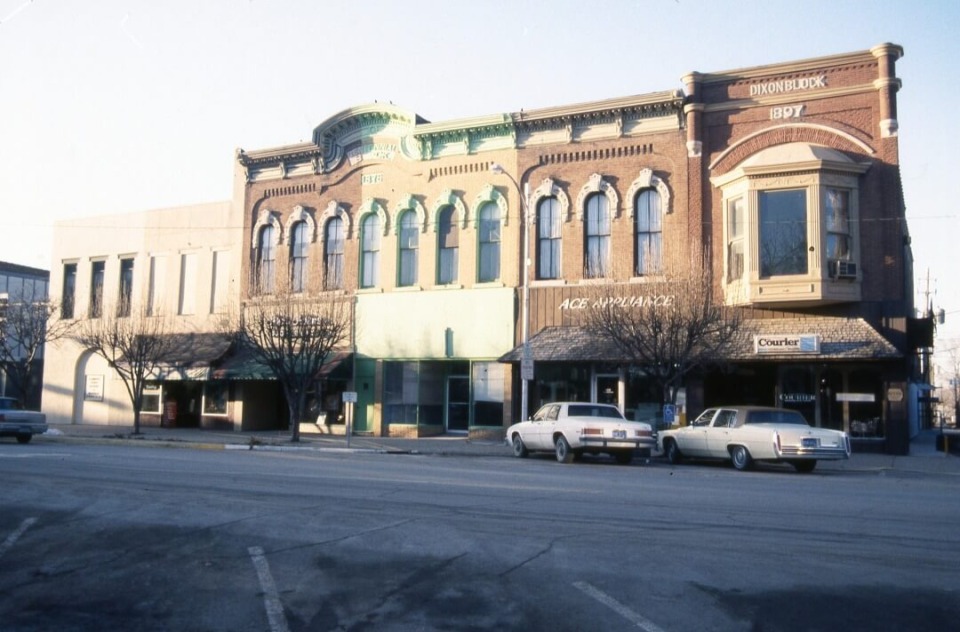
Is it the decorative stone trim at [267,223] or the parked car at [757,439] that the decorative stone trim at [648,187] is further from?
the decorative stone trim at [267,223]

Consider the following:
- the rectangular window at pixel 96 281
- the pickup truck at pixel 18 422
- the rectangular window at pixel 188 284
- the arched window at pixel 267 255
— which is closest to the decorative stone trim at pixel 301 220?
the arched window at pixel 267 255

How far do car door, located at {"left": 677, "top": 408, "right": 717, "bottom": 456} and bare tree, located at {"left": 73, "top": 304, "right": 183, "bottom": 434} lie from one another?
18947 millimetres

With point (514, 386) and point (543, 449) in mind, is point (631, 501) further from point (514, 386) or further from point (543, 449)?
point (514, 386)

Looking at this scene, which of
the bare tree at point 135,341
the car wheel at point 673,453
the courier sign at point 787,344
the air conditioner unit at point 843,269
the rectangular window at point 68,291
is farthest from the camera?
the rectangular window at point 68,291

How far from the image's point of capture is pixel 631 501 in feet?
41.0

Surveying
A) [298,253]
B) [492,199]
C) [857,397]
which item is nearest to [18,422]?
[298,253]

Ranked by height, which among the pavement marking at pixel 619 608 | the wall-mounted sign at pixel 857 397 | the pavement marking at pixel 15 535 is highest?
the wall-mounted sign at pixel 857 397

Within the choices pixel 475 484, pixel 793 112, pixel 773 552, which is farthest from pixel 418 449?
pixel 773 552

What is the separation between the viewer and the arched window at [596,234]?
2845 cm

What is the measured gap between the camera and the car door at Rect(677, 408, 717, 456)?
68.4 ft

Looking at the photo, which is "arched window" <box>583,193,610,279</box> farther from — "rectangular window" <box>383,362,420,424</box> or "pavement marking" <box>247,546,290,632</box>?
"pavement marking" <box>247,546,290,632</box>

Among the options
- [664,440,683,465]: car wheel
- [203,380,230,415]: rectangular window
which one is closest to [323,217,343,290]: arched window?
[203,380,230,415]: rectangular window

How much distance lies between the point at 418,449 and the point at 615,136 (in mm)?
11869

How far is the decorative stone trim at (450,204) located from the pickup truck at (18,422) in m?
14.2
